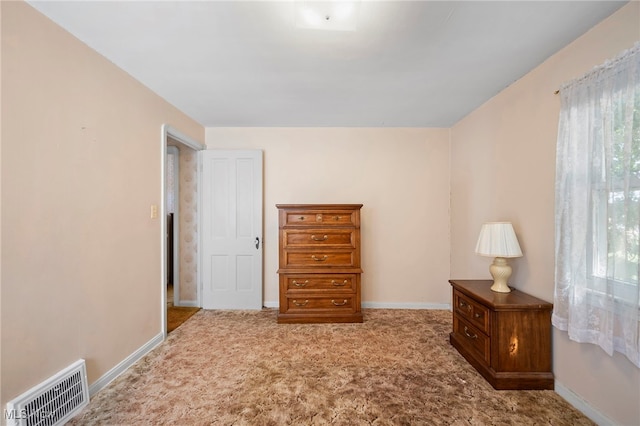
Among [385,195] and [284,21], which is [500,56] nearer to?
[284,21]

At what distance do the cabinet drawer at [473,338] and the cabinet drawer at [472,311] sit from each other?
0.05 m

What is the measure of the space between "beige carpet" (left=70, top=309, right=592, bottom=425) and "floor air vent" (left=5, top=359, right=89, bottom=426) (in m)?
0.10

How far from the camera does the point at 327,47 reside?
181cm

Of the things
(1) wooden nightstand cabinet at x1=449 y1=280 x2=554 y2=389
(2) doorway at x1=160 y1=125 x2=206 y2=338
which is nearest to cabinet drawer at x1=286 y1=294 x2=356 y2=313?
(1) wooden nightstand cabinet at x1=449 y1=280 x2=554 y2=389

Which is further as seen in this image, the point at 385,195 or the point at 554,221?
the point at 385,195

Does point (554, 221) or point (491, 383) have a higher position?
point (554, 221)

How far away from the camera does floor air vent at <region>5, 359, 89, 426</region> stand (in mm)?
1349

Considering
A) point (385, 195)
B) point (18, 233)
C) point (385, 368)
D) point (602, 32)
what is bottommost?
point (385, 368)

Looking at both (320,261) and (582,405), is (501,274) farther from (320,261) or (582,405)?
(320,261)

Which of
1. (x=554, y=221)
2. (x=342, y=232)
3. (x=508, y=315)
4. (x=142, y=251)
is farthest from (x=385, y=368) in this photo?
(x=142, y=251)

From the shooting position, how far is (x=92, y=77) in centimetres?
187

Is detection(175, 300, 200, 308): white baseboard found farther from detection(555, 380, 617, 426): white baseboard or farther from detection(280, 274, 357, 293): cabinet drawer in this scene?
detection(555, 380, 617, 426): white baseboard

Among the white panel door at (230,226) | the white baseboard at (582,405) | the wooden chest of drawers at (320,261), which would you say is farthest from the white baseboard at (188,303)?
the white baseboard at (582,405)

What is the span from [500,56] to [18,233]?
3370mm
